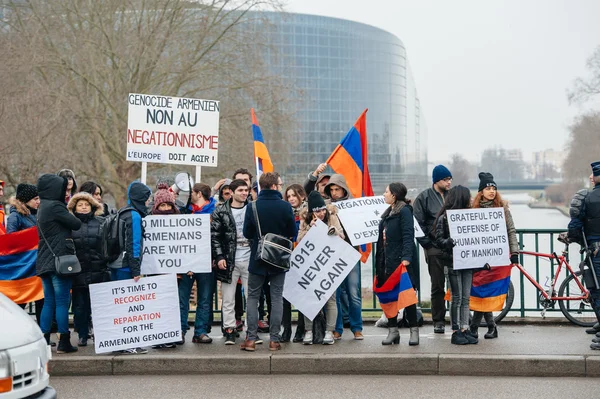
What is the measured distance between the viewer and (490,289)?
348 inches

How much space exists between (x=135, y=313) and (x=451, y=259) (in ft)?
11.4

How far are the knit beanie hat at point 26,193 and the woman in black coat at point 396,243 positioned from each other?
3.95 m

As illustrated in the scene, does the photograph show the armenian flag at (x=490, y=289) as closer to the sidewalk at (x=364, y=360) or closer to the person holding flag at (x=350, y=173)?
the sidewalk at (x=364, y=360)

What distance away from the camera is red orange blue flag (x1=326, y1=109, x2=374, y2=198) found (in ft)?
33.4

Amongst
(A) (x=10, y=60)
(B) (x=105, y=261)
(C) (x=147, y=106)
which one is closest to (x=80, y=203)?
(B) (x=105, y=261)

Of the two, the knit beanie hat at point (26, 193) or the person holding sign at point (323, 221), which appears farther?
the knit beanie hat at point (26, 193)

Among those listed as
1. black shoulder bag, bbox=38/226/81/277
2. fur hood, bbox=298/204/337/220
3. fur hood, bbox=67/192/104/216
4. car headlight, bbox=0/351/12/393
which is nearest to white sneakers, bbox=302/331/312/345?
fur hood, bbox=298/204/337/220

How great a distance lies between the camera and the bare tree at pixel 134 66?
2378 cm

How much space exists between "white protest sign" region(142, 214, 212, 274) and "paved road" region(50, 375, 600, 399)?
4.65 feet

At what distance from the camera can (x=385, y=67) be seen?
3981 inches

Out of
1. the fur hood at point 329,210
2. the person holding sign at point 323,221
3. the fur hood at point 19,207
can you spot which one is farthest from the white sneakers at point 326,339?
the fur hood at point 19,207

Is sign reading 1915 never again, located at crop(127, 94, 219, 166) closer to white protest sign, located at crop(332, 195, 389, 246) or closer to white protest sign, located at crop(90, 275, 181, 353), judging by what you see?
white protest sign, located at crop(332, 195, 389, 246)

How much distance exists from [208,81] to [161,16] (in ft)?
7.92

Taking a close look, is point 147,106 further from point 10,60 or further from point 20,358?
point 10,60
